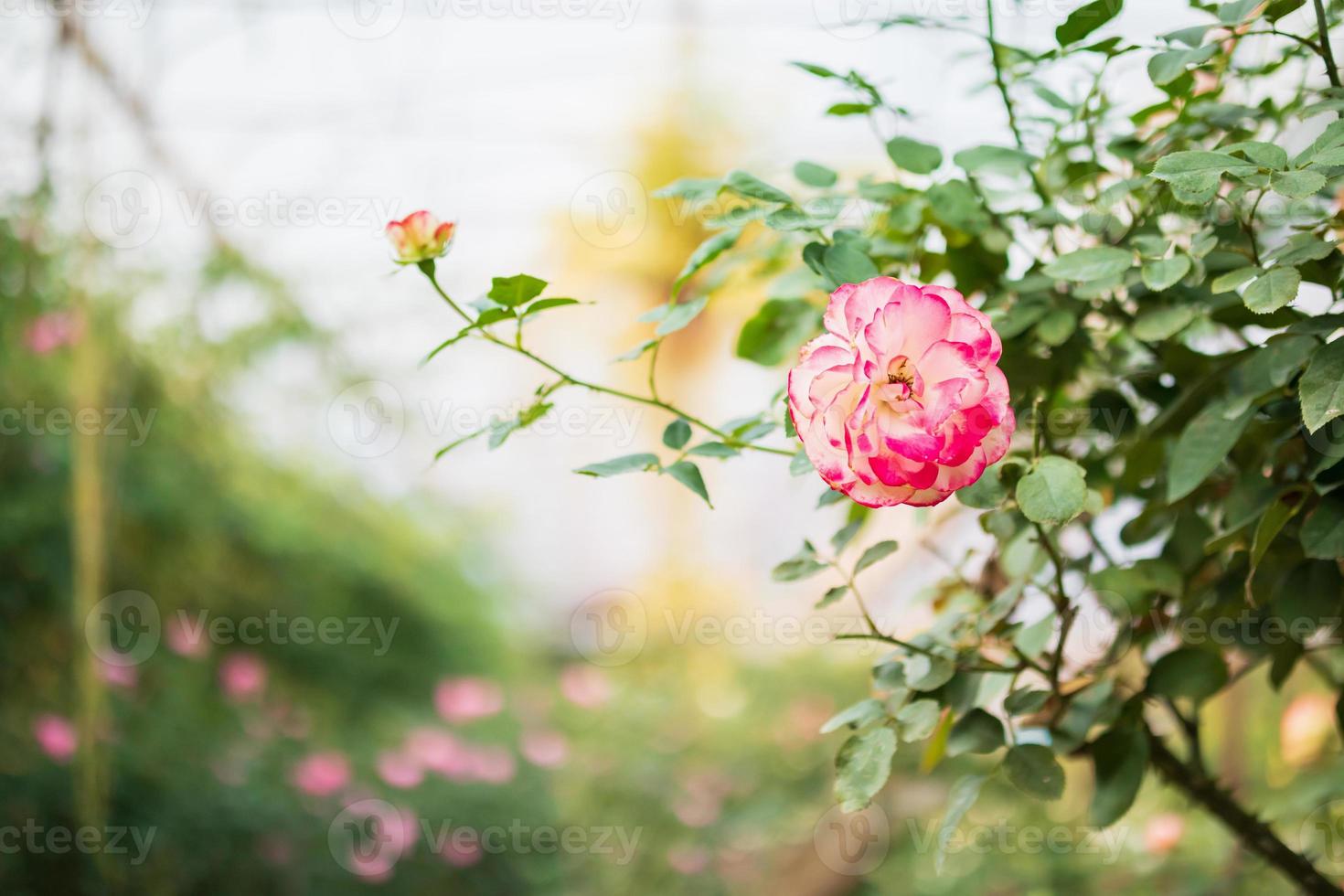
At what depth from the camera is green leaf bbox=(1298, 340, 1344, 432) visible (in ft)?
1.15

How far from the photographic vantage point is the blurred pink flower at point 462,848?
1.80m

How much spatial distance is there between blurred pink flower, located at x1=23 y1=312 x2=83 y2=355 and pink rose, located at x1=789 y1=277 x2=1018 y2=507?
143cm

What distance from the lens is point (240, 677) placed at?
180 centimetres

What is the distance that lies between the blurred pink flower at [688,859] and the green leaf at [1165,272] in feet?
5.61

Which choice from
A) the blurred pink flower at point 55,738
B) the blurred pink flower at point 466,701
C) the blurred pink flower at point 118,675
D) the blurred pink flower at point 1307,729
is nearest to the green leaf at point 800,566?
the blurred pink flower at point 1307,729

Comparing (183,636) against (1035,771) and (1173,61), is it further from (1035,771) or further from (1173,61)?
(1173,61)

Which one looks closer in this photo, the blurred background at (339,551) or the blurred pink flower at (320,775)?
the blurred background at (339,551)

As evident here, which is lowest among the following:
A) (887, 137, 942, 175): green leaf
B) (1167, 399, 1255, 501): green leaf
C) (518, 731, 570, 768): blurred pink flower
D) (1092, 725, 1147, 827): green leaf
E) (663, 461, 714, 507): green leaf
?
(518, 731, 570, 768): blurred pink flower

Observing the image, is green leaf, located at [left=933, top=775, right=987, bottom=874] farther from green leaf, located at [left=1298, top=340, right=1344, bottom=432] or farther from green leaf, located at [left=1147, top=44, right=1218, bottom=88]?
green leaf, located at [left=1147, top=44, right=1218, bottom=88]

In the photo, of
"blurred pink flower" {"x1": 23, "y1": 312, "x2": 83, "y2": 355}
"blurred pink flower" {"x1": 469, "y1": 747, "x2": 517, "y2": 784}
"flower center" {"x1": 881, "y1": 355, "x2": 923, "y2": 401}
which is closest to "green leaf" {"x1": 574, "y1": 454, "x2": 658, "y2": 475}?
"flower center" {"x1": 881, "y1": 355, "x2": 923, "y2": 401}

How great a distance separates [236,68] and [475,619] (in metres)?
1.23

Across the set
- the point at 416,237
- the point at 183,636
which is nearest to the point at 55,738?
the point at 183,636

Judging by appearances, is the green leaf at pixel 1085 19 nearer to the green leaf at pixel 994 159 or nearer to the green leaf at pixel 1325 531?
the green leaf at pixel 994 159

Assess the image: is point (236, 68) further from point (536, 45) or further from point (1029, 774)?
point (1029, 774)
